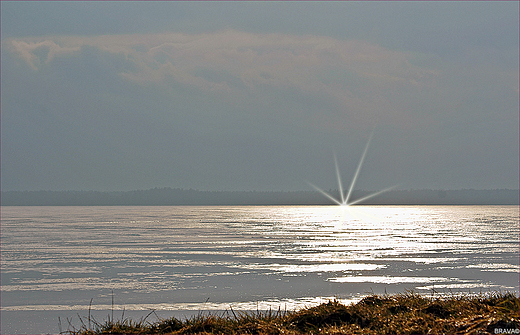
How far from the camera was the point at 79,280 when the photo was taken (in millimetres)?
24266

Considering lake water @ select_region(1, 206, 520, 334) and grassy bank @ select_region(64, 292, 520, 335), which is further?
lake water @ select_region(1, 206, 520, 334)

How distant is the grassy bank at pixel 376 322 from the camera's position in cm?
687

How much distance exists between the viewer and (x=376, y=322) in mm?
7387

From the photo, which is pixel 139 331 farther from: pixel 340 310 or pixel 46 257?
pixel 46 257

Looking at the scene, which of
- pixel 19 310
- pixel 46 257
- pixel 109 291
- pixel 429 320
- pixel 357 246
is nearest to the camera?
pixel 429 320

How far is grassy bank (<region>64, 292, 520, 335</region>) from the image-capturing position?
270 inches

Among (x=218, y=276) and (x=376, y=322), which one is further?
(x=218, y=276)

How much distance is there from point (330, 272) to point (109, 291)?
1153 centimetres

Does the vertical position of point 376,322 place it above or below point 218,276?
above

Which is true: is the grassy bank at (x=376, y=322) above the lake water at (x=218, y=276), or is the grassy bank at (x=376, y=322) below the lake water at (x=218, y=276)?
above

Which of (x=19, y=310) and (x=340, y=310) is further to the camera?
(x=19, y=310)

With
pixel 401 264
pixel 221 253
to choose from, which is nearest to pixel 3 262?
pixel 221 253

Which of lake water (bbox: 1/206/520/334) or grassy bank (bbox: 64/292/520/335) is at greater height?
grassy bank (bbox: 64/292/520/335)

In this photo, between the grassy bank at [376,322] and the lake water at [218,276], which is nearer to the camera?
the grassy bank at [376,322]
